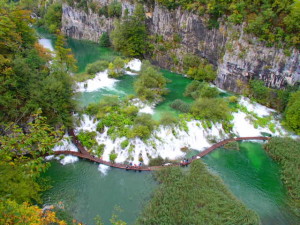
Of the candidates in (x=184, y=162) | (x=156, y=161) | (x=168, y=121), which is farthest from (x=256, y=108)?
(x=156, y=161)

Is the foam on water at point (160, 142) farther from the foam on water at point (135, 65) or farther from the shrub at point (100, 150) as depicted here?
the foam on water at point (135, 65)

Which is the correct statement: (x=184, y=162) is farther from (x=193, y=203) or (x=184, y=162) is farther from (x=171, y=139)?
(x=193, y=203)

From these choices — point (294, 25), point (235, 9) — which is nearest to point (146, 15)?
point (235, 9)

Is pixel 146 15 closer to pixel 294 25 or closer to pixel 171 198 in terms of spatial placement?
pixel 294 25

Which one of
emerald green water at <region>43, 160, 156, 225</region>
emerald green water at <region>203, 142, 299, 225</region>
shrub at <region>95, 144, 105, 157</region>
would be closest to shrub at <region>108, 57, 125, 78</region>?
shrub at <region>95, 144, 105, 157</region>

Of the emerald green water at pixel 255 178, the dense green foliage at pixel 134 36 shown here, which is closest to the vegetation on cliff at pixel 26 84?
the emerald green water at pixel 255 178

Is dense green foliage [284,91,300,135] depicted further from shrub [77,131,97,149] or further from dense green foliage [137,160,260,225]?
shrub [77,131,97,149]
